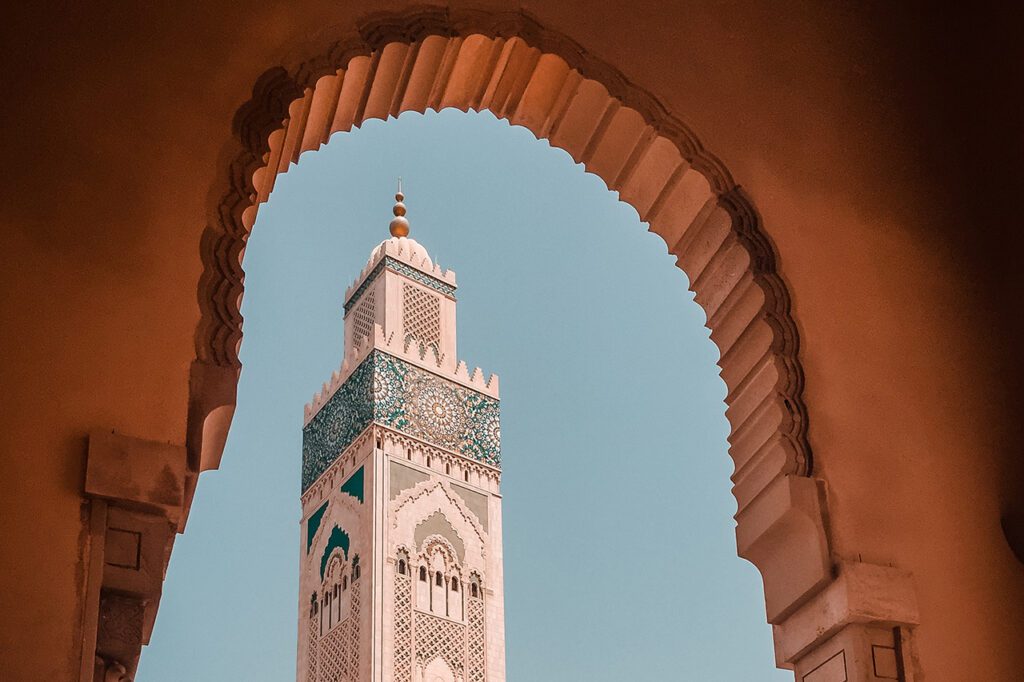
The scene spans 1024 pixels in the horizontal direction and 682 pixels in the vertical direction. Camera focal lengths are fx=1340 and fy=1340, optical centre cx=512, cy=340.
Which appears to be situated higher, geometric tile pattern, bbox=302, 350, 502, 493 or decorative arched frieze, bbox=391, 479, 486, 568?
geometric tile pattern, bbox=302, 350, 502, 493

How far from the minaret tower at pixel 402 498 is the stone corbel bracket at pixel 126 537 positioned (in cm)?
943

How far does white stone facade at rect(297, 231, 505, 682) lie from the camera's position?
11.1 meters

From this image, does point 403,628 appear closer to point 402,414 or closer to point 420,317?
point 402,414

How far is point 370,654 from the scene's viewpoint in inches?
421

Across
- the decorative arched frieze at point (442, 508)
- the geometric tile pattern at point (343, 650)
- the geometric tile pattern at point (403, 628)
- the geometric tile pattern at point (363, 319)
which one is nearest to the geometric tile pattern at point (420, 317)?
the geometric tile pattern at point (363, 319)

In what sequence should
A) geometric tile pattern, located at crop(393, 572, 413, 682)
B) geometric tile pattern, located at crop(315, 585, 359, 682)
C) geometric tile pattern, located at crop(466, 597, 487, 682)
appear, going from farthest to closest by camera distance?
1. geometric tile pattern, located at crop(466, 597, 487, 682)
2. geometric tile pattern, located at crop(315, 585, 359, 682)
3. geometric tile pattern, located at crop(393, 572, 413, 682)

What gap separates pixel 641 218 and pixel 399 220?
10.6 meters

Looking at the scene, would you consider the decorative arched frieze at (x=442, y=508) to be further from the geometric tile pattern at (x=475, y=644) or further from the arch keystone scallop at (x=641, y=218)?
the arch keystone scallop at (x=641, y=218)

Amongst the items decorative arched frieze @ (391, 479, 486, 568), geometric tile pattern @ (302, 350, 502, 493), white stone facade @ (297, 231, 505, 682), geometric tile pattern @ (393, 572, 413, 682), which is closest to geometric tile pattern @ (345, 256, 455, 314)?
white stone facade @ (297, 231, 505, 682)

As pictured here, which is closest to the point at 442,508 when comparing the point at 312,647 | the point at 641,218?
the point at 312,647

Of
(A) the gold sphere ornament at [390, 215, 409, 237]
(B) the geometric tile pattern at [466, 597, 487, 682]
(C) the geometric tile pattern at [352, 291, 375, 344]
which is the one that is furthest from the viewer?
(A) the gold sphere ornament at [390, 215, 409, 237]

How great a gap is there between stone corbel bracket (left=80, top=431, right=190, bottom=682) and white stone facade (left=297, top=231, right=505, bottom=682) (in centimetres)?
940

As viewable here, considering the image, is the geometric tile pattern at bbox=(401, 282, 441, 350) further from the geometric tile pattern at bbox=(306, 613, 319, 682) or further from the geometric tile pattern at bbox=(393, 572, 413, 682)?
the geometric tile pattern at bbox=(306, 613, 319, 682)

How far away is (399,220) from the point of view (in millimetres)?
12750
